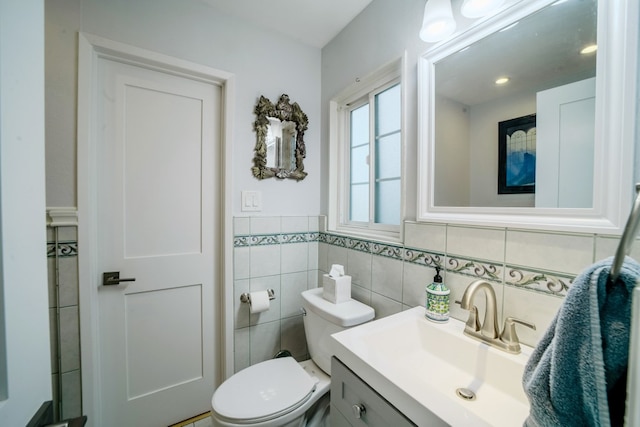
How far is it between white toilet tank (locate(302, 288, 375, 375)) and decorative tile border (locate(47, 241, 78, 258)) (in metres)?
1.11

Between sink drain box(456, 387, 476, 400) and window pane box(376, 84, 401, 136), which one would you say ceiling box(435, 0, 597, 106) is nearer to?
window pane box(376, 84, 401, 136)

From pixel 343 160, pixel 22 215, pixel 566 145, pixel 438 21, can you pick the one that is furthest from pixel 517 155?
pixel 22 215

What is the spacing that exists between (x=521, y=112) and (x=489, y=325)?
0.71 m

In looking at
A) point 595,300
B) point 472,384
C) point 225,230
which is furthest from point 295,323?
point 595,300

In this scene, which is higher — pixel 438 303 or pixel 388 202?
pixel 388 202

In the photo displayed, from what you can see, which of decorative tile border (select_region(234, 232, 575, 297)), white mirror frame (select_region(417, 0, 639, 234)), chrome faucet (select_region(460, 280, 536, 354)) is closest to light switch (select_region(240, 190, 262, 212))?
decorative tile border (select_region(234, 232, 575, 297))

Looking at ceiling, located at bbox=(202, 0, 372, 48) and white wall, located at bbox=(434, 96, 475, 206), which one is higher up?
ceiling, located at bbox=(202, 0, 372, 48)

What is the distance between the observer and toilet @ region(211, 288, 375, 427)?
0.97 m

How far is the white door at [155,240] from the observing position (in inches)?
48.5

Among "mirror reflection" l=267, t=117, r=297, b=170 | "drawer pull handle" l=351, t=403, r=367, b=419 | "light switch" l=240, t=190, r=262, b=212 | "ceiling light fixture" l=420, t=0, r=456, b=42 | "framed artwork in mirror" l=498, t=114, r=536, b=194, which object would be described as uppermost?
"ceiling light fixture" l=420, t=0, r=456, b=42

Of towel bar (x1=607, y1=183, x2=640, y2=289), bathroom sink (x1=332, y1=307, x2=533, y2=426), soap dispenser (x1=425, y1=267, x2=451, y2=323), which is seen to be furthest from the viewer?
soap dispenser (x1=425, y1=267, x2=451, y2=323)

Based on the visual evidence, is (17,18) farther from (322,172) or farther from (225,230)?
(322,172)

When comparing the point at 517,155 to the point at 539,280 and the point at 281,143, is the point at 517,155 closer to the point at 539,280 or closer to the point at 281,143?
the point at 539,280

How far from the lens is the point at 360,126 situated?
Result: 1611mm
